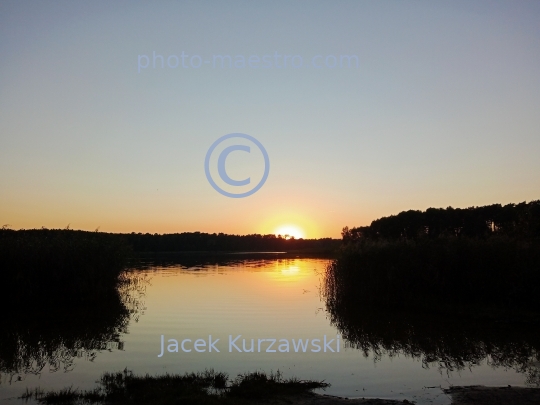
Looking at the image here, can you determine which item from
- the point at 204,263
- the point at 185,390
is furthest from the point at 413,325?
the point at 204,263

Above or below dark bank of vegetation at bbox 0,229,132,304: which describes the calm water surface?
below

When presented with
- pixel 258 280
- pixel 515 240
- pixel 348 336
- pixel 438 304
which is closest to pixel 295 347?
pixel 348 336

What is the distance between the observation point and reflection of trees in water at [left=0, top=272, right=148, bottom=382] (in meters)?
13.3

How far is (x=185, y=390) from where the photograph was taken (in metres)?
9.51

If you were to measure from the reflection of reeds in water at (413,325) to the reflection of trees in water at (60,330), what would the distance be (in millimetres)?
8628

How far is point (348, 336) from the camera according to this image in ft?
56.7

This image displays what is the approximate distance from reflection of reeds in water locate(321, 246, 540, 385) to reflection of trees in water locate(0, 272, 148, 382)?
863 cm

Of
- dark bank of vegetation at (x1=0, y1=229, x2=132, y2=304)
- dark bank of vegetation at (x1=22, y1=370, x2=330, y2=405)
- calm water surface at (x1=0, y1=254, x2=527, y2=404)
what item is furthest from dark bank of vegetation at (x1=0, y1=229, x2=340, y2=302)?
dark bank of vegetation at (x1=22, y1=370, x2=330, y2=405)

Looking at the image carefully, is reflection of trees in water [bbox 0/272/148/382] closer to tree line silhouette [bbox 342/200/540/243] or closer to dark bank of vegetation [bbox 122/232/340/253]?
tree line silhouette [bbox 342/200/540/243]

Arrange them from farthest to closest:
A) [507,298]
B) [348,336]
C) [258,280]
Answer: [258,280] < [507,298] < [348,336]

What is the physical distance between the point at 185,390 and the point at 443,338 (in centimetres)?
1042

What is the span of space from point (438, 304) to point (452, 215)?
125 feet

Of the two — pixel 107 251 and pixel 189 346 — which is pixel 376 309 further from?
pixel 107 251

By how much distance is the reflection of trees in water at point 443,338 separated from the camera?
44.1 ft
